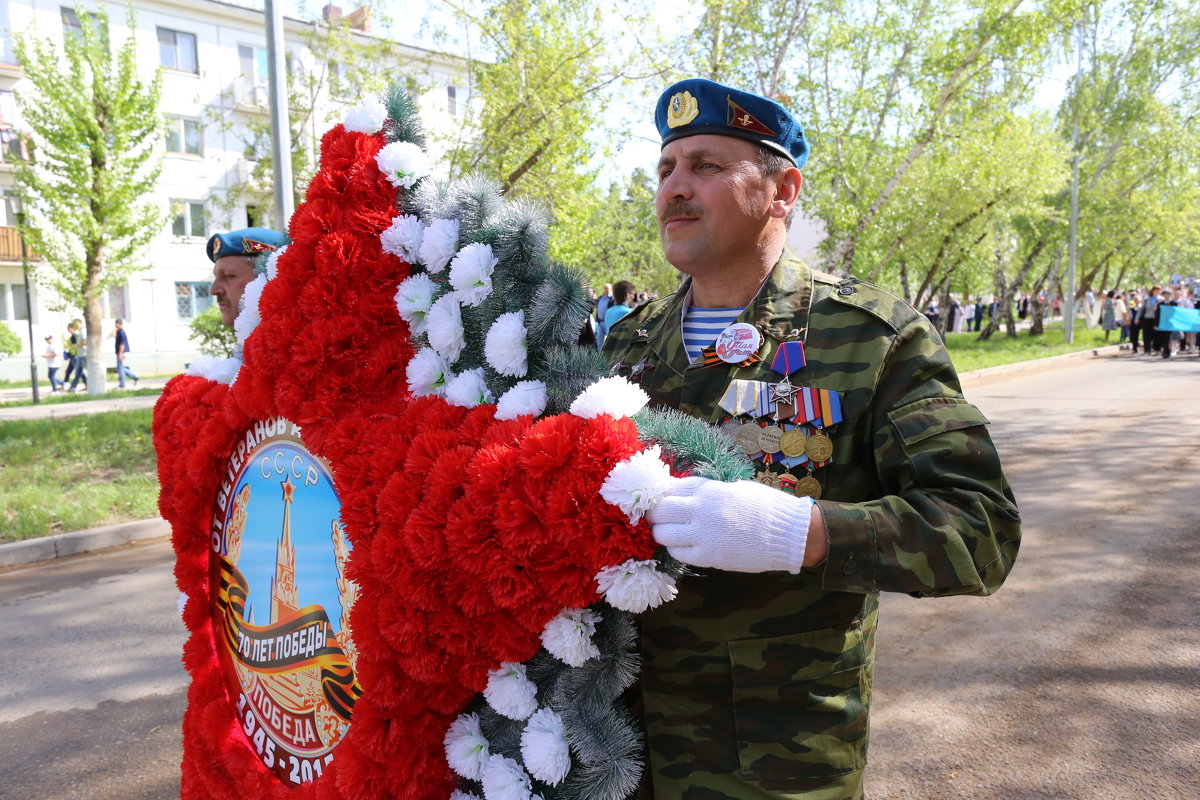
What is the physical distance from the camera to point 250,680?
196 centimetres

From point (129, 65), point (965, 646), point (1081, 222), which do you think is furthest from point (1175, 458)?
point (1081, 222)

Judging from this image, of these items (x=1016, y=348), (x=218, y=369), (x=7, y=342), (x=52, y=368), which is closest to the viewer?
(x=218, y=369)

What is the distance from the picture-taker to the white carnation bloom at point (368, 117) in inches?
68.8

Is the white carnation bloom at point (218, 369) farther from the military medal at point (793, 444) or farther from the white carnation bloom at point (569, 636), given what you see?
the military medal at point (793, 444)

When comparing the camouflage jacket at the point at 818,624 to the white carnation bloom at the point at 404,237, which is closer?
the camouflage jacket at the point at 818,624

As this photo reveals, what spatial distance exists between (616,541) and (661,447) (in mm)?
176

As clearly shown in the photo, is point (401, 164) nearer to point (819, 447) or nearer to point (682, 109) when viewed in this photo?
point (682, 109)

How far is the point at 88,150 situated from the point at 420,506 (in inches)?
785

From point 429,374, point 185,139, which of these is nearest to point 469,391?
point 429,374

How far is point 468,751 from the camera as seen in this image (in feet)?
4.71

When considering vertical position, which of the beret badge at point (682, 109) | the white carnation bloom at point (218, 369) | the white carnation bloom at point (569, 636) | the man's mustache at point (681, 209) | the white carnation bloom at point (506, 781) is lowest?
the white carnation bloom at point (506, 781)

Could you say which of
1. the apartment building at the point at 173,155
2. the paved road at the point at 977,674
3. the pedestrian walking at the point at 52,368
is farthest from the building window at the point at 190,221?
the paved road at the point at 977,674

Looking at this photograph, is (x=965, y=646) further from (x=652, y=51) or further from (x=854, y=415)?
(x=652, y=51)

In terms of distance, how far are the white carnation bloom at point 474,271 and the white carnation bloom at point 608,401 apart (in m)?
0.32
